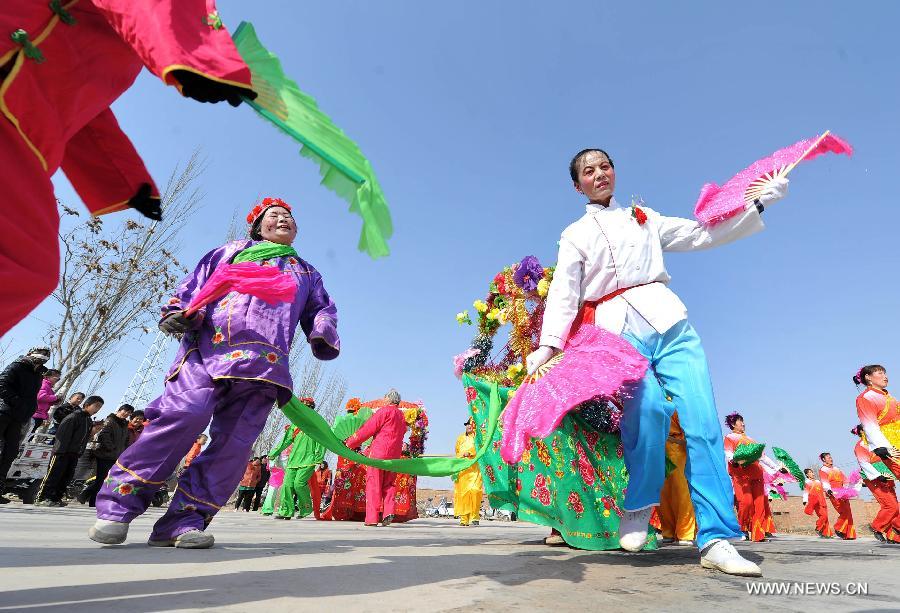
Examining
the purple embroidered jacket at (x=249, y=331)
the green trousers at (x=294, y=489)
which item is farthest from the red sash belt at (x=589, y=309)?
the green trousers at (x=294, y=489)

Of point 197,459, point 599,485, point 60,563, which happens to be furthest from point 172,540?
point 599,485

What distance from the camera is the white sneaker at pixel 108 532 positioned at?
2309mm

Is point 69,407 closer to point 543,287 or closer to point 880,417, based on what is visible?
point 543,287

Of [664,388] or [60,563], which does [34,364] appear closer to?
[60,563]

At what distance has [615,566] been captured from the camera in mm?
2223

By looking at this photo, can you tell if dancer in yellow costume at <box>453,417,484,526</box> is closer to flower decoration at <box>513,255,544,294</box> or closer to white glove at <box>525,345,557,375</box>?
flower decoration at <box>513,255,544,294</box>

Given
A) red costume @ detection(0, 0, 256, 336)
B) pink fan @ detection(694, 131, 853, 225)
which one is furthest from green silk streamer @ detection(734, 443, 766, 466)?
red costume @ detection(0, 0, 256, 336)

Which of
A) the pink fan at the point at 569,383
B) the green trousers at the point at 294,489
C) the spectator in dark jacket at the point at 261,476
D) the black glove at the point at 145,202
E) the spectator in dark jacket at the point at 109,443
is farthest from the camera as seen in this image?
the spectator in dark jacket at the point at 261,476

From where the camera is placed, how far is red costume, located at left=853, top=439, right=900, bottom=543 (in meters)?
6.68

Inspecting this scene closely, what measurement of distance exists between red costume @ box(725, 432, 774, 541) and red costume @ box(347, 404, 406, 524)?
432 cm

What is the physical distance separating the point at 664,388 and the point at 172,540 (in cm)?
243

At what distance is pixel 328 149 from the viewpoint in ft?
5.16

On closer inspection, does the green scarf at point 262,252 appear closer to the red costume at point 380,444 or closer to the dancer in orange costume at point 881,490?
the red costume at point 380,444

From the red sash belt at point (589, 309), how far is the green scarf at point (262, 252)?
167 centimetres
